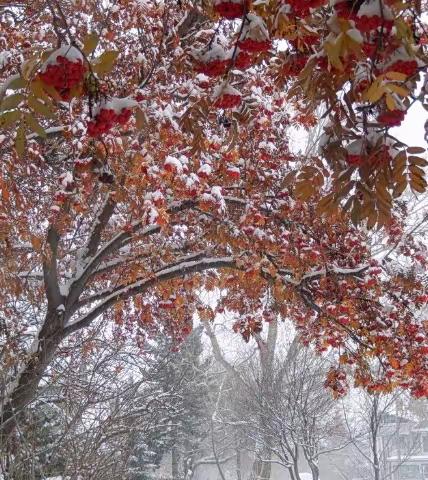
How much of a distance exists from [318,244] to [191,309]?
2.94 m

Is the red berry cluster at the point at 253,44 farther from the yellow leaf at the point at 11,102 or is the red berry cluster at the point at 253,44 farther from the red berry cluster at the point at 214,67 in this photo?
the yellow leaf at the point at 11,102

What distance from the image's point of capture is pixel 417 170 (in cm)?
184

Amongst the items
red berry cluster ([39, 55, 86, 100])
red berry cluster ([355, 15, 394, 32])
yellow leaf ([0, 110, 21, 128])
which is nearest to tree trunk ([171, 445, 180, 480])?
yellow leaf ([0, 110, 21, 128])

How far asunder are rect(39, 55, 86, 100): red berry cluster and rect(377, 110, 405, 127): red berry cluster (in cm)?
91

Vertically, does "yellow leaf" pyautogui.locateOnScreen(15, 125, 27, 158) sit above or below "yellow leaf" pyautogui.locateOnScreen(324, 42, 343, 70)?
above

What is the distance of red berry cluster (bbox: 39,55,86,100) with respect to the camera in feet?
5.29

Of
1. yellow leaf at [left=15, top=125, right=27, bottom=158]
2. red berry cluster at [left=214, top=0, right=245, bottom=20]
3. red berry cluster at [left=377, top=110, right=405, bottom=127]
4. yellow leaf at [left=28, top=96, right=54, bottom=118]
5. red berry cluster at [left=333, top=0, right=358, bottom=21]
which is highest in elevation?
red berry cluster at [left=214, top=0, right=245, bottom=20]

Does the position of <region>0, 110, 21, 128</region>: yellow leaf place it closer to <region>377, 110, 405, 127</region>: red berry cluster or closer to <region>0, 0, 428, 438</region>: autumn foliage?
<region>0, 0, 428, 438</region>: autumn foliage

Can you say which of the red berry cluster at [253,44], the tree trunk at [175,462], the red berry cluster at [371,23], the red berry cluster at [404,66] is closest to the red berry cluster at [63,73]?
the red berry cluster at [253,44]

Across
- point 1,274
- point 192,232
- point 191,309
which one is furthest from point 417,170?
point 191,309

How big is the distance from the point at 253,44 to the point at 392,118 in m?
0.52

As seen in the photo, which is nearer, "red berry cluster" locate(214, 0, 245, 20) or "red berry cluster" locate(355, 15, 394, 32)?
"red berry cluster" locate(355, 15, 394, 32)

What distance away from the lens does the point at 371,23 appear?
56.2 inches

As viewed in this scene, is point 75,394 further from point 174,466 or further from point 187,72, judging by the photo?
point 174,466
